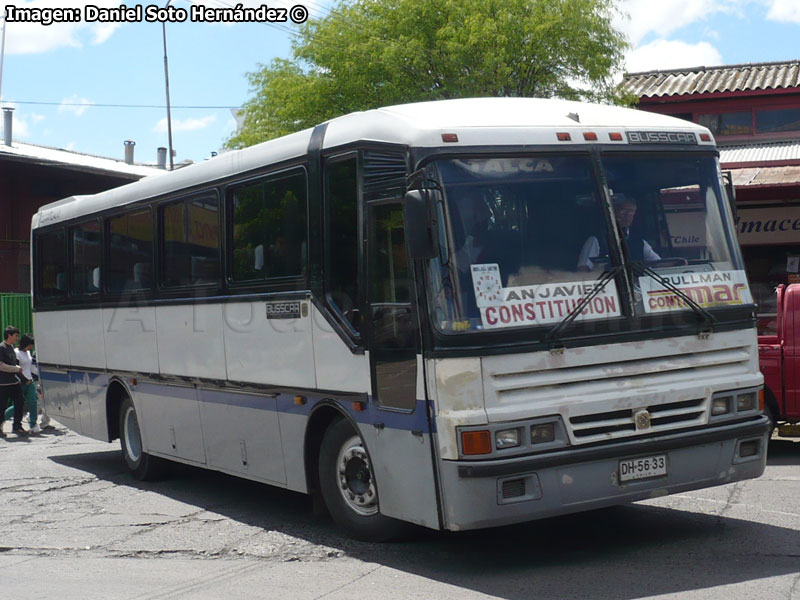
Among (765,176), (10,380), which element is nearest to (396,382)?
(10,380)

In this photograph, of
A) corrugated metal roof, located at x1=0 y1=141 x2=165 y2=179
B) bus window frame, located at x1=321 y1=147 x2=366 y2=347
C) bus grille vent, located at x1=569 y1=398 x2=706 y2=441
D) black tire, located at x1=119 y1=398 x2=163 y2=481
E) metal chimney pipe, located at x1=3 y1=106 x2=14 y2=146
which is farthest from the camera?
metal chimney pipe, located at x1=3 y1=106 x2=14 y2=146

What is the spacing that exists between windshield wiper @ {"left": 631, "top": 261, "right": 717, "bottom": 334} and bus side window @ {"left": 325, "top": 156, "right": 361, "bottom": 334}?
194 cm

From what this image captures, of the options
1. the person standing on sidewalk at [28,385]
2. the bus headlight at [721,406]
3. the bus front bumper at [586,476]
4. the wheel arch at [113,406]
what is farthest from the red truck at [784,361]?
the person standing on sidewalk at [28,385]

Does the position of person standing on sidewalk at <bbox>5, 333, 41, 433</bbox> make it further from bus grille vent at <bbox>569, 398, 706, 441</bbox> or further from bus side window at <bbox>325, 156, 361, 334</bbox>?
bus grille vent at <bbox>569, 398, 706, 441</bbox>

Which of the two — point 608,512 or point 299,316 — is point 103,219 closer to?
point 299,316

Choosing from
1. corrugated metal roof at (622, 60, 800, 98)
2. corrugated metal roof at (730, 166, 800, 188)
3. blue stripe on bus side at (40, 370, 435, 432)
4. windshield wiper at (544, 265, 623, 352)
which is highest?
corrugated metal roof at (622, 60, 800, 98)

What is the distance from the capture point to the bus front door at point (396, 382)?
7355mm

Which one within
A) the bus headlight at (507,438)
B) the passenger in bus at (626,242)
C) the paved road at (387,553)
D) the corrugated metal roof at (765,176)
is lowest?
the paved road at (387,553)

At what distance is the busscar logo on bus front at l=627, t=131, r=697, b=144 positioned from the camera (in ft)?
26.2

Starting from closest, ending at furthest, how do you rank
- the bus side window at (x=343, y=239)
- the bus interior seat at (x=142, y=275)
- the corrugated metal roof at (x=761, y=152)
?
the bus side window at (x=343, y=239)
the bus interior seat at (x=142, y=275)
the corrugated metal roof at (x=761, y=152)

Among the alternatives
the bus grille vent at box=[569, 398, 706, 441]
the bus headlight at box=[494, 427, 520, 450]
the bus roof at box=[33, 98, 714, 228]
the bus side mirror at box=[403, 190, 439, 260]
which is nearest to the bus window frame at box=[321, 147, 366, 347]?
the bus roof at box=[33, 98, 714, 228]

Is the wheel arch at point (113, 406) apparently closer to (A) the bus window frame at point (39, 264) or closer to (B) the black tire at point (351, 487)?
(A) the bus window frame at point (39, 264)

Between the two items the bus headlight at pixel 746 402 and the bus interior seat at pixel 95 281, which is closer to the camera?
the bus headlight at pixel 746 402

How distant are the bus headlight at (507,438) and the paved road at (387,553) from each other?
33.1 inches
